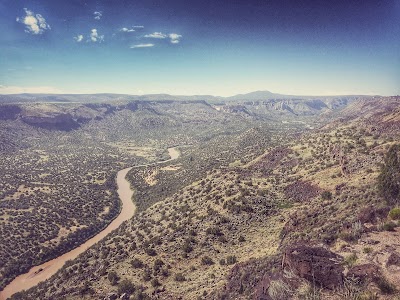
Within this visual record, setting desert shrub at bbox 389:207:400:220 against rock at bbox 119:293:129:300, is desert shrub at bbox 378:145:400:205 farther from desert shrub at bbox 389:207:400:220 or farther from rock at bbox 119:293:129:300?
rock at bbox 119:293:129:300

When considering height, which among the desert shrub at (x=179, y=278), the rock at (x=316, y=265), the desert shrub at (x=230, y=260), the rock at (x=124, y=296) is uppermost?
the rock at (x=316, y=265)

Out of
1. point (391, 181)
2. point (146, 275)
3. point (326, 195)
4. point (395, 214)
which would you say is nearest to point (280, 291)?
point (395, 214)

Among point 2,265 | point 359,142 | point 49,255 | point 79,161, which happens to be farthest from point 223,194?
point 79,161

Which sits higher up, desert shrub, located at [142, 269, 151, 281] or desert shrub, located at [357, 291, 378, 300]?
desert shrub, located at [357, 291, 378, 300]

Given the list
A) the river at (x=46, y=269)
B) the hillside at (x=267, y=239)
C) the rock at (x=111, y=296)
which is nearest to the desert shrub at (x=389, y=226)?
the hillside at (x=267, y=239)

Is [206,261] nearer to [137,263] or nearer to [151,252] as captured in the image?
[151,252]

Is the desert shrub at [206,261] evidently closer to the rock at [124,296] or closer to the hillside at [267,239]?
the hillside at [267,239]

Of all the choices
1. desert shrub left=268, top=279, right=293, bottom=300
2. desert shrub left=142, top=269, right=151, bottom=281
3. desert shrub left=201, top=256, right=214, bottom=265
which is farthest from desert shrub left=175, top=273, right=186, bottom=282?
desert shrub left=268, top=279, right=293, bottom=300
